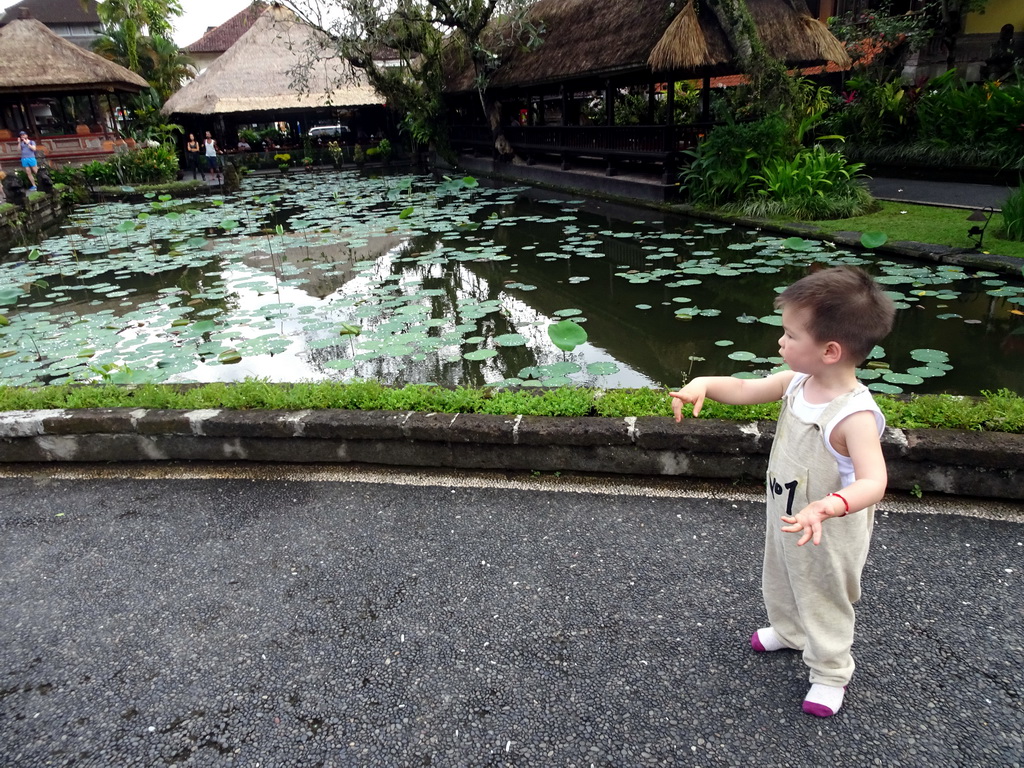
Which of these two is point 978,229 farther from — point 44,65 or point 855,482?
point 44,65

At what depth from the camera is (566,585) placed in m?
2.15

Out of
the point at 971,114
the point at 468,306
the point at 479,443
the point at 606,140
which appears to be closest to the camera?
the point at 479,443

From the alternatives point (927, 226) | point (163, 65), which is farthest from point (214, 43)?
point (927, 226)

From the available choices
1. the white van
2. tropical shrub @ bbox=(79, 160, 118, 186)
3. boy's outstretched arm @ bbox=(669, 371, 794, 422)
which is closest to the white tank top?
boy's outstretched arm @ bbox=(669, 371, 794, 422)

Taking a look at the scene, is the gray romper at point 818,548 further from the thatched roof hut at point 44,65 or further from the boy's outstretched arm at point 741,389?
the thatched roof hut at point 44,65

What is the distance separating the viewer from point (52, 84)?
18.8 metres

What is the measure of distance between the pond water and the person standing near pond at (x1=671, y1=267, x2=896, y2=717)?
2.17m

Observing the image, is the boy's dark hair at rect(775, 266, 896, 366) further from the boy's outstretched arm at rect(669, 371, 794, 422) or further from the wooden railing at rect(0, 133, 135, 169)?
the wooden railing at rect(0, 133, 135, 169)

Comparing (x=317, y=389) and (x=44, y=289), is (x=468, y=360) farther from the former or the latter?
(x=44, y=289)

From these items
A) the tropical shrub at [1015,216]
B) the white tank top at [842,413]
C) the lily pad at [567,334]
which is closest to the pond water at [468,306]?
the lily pad at [567,334]

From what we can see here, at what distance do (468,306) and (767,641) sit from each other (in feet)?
14.1

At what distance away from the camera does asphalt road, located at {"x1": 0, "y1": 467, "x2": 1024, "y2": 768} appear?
1620 millimetres

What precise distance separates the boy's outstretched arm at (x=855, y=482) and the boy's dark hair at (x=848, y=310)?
0.15m

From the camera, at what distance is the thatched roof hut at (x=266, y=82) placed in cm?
2073
